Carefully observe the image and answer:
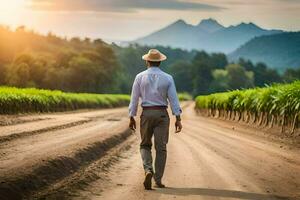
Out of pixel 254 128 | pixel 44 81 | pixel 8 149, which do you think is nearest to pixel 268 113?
pixel 254 128

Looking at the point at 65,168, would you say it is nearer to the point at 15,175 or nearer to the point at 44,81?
the point at 15,175

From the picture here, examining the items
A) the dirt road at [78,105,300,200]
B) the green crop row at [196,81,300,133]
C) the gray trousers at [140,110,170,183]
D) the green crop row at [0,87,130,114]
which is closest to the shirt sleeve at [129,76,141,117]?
the gray trousers at [140,110,170,183]

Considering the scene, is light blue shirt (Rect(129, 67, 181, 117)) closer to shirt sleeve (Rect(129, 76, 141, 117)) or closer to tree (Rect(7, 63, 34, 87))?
shirt sleeve (Rect(129, 76, 141, 117))

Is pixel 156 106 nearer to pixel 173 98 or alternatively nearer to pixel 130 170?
pixel 173 98

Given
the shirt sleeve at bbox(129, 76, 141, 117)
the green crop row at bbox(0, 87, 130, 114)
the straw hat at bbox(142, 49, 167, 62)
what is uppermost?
the straw hat at bbox(142, 49, 167, 62)

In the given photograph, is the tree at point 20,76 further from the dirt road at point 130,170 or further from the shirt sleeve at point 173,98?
the shirt sleeve at point 173,98

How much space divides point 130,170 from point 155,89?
2637mm

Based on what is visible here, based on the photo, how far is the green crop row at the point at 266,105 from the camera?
24.7 metres

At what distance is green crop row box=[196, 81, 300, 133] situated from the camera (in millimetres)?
24734

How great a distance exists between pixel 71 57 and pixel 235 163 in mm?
110819

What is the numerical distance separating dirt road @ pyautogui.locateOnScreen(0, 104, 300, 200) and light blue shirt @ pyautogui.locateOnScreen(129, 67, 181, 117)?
150cm

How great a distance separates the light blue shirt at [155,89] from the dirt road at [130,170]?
1496mm

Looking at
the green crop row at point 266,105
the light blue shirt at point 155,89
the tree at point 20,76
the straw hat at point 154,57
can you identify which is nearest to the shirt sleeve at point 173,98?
the light blue shirt at point 155,89

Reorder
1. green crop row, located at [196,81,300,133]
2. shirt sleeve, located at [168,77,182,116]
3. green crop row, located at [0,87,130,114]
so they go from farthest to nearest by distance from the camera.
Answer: green crop row, located at [0,87,130,114] → green crop row, located at [196,81,300,133] → shirt sleeve, located at [168,77,182,116]
